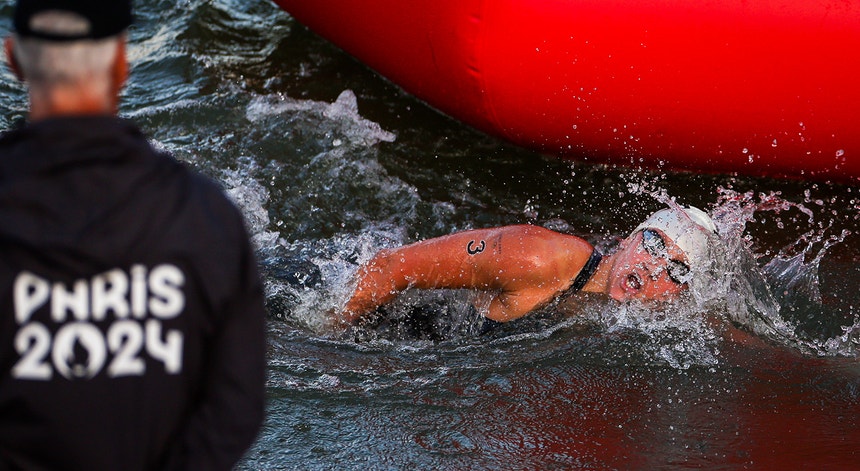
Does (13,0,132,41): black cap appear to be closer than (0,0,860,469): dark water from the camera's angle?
Yes

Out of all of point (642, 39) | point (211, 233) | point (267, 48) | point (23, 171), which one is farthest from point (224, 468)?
point (267, 48)

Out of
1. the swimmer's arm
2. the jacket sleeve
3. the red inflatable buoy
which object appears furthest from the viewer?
the red inflatable buoy

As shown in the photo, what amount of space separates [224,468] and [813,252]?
3.55 meters

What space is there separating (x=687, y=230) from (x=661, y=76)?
85 cm

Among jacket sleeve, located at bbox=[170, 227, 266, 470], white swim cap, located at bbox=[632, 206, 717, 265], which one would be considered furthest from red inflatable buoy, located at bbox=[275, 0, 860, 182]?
jacket sleeve, located at bbox=[170, 227, 266, 470]

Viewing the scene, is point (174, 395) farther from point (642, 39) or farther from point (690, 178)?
point (690, 178)

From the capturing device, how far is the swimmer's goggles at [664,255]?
3.52 meters

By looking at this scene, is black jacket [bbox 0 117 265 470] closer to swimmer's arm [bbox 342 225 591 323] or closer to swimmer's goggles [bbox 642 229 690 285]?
swimmer's arm [bbox 342 225 591 323]

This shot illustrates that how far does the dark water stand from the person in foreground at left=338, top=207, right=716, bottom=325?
0.29 ft

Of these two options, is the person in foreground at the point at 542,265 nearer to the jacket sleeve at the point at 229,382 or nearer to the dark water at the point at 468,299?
the dark water at the point at 468,299

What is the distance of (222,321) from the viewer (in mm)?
1477

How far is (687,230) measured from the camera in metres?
3.57

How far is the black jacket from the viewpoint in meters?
1.37

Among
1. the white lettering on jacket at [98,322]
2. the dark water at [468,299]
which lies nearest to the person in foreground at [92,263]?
Result: the white lettering on jacket at [98,322]
